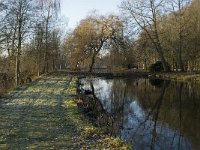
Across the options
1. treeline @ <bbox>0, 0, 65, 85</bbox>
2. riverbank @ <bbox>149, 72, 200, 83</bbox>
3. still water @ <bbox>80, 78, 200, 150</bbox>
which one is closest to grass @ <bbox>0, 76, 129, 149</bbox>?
still water @ <bbox>80, 78, 200, 150</bbox>

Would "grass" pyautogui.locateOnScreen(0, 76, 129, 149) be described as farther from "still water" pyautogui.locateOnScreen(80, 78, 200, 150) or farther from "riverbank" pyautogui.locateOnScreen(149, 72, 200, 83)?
"riverbank" pyautogui.locateOnScreen(149, 72, 200, 83)

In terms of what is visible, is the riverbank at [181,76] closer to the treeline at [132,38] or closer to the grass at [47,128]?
the treeline at [132,38]

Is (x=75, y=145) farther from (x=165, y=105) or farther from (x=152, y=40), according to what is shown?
(x=152, y=40)

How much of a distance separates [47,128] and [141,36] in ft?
170

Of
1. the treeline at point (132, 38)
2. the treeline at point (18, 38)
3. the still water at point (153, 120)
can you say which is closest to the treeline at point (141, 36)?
the treeline at point (132, 38)

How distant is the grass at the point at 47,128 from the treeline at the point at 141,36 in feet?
131

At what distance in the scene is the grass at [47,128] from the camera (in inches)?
453

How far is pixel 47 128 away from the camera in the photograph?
13.8m

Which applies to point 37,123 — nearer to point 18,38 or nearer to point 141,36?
point 18,38

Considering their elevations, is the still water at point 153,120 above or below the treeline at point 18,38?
below

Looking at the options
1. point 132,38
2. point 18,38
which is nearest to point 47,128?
point 18,38

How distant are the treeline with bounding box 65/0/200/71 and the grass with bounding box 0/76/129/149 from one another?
3998 cm

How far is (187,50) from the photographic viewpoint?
5706 centimetres

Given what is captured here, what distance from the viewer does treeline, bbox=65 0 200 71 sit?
2245 inches
